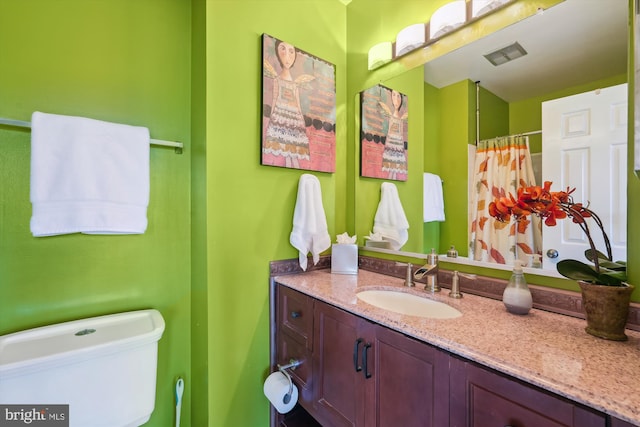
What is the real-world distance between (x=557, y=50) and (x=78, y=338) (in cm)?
218

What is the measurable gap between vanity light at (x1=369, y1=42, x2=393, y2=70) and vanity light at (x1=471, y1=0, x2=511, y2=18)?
1.52ft

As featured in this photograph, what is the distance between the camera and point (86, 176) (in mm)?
1070

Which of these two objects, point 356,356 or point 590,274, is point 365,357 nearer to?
point 356,356

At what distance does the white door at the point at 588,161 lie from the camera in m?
0.87

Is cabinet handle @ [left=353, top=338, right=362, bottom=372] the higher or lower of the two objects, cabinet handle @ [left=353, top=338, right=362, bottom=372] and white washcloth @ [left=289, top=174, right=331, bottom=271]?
the lower

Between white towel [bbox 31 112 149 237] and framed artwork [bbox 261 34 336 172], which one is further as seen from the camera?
framed artwork [bbox 261 34 336 172]

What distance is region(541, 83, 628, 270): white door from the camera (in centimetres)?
87

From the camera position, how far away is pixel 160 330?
1.17 metres

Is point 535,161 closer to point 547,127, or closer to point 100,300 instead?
point 547,127

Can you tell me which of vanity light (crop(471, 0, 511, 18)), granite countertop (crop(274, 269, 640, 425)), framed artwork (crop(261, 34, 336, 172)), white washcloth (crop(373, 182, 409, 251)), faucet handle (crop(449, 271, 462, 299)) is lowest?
granite countertop (crop(274, 269, 640, 425))

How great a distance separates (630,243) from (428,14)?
4.34 feet

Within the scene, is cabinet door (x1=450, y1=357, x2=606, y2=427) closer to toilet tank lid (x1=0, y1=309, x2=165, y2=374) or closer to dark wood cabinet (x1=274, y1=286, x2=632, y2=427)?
dark wood cabinet (x1=274, y1=286, x2=632, y2=427)


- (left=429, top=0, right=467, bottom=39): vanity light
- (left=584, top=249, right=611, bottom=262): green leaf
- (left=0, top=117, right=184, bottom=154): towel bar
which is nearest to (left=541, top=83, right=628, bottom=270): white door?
(left=584, top=249, right=611, bottom=262): green leaf

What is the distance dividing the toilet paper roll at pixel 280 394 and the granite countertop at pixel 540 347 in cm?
52
